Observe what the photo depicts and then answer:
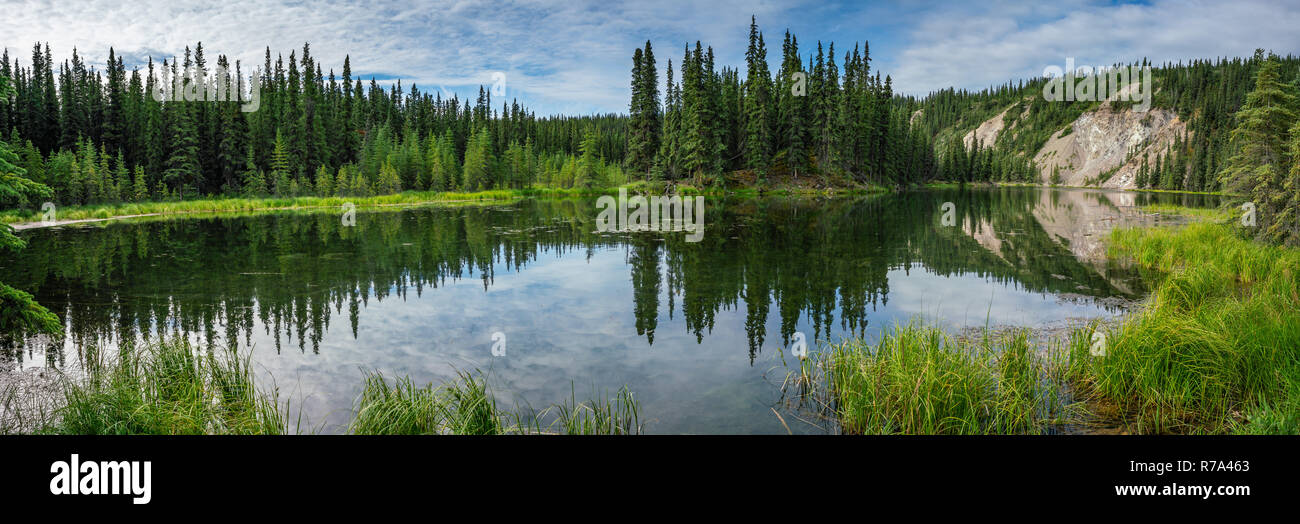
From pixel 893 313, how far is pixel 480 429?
10.4 meters

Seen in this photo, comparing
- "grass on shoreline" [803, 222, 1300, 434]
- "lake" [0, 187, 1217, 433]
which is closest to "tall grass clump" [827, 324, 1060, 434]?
"grass on shoreline" [803, 222, 1300, 434]

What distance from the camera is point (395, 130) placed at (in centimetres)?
11188

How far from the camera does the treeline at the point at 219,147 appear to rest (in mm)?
64688

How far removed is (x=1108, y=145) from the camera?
530ft

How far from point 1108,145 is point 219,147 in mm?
183814

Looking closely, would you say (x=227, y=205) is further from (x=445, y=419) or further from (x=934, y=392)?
(x=934, y=392)

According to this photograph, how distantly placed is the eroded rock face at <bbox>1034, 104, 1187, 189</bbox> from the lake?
142 m

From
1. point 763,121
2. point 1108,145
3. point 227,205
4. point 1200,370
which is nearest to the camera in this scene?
point 1200,370

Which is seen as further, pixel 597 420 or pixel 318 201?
pixel 318 201

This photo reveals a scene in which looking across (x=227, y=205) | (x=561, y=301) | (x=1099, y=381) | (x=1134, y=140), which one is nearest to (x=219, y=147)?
(x=227, y=205)

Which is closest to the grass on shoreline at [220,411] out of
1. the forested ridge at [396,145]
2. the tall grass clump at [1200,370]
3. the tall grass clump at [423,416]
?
the tall grass clump at [423,416]
